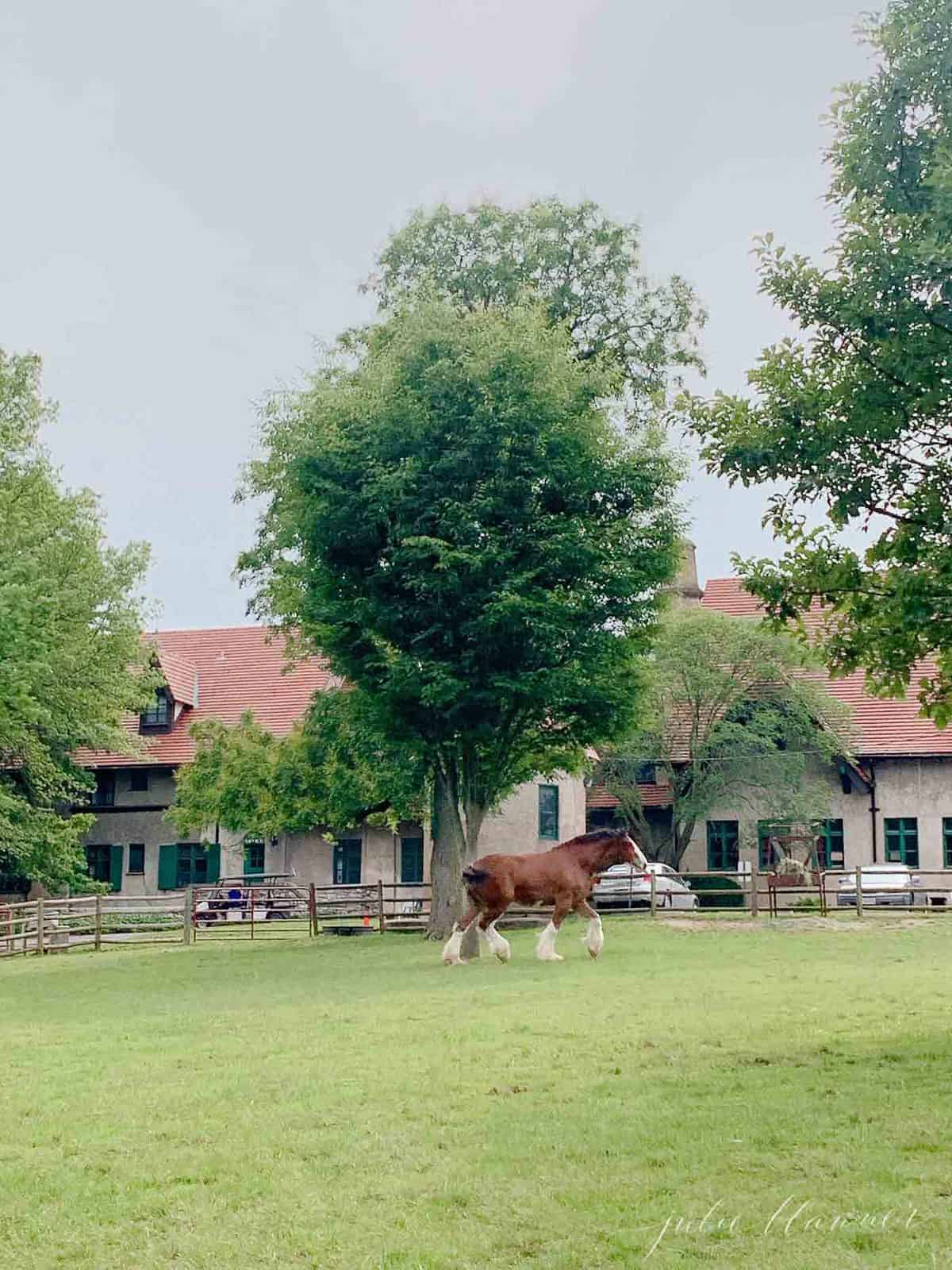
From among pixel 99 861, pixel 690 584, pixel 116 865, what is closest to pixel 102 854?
pixel 99 861

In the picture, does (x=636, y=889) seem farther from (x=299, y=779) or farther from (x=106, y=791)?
(x=106, y=791)

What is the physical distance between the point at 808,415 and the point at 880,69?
306 cm

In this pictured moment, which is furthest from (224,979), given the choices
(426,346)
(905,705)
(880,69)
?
(905,705)

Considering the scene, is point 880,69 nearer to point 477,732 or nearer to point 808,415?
point 808,415

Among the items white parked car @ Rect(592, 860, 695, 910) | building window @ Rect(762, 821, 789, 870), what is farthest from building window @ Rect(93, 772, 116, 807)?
building window @ Rect(762, 821, 789, 870)

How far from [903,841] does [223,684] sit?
2768 centimetres

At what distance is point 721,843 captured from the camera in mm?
52656

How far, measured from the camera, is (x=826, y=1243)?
6844mm

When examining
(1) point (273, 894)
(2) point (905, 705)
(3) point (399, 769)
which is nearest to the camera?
(3) point (399, 769)

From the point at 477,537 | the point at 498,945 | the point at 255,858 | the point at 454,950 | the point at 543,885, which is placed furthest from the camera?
the point at 255,858

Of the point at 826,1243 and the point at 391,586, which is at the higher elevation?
the point at 391,586

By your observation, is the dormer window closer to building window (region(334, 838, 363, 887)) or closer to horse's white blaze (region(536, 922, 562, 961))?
building window (region(334, 838, 363, 887))

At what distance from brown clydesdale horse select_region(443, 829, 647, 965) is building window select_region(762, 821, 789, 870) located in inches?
962

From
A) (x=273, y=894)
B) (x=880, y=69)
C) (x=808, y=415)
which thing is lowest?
(x=273, y=894)
